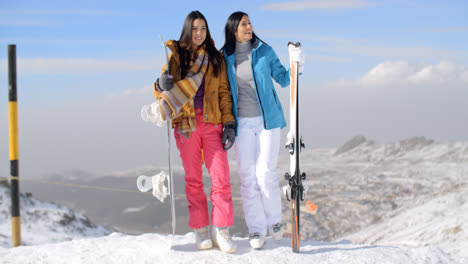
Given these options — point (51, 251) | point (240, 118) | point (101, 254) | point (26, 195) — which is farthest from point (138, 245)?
point (26, 195)

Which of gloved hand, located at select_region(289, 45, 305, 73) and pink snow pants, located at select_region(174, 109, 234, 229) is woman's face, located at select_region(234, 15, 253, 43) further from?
pink snow pants, located at select_region(174, 109, 234, 229)

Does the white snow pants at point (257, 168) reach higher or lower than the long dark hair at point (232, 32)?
lower

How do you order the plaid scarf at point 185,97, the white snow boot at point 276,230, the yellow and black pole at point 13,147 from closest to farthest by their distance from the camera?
1. the plaid scarf at point 185,97
2. the white snow boot at point 276,230
3. the yellow and black pole at point 13,147

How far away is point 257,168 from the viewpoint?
2.82 m

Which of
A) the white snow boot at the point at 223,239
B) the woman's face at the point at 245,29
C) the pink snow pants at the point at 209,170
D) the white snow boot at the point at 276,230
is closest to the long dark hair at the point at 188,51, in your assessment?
the woman's face at the point at 245,29

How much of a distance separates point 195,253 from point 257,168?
2.60 ft

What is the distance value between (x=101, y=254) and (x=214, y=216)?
968mm

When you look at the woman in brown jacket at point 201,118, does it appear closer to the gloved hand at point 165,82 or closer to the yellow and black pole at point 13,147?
the gloved hand at point 165,82

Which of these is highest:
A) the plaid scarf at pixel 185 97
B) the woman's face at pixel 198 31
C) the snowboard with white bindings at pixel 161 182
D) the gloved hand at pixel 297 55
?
the woman's face at pixel 198 31

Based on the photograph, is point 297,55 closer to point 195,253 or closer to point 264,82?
point 264,82

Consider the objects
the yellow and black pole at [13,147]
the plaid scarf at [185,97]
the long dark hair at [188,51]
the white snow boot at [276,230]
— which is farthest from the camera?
the yellow and black pole at [13,147]

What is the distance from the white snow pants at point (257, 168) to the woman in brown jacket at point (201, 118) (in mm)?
116

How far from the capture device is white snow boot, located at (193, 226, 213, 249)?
2785mm

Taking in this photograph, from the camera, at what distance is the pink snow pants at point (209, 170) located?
8.96 feet
